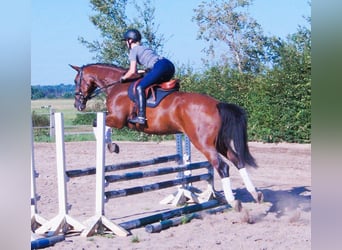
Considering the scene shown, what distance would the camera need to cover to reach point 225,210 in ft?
14.1

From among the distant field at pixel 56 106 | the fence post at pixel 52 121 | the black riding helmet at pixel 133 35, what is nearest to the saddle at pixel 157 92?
the black riding helmet at pixel 133 35

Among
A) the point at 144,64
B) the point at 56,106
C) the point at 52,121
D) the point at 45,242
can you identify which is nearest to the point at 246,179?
the point at 144,64

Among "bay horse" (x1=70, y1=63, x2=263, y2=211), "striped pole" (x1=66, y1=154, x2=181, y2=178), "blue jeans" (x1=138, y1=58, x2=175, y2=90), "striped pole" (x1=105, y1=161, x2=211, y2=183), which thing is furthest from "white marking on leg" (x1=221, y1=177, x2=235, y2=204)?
"blue jeans" (x1=138, y1=58, x2=175, y2=90)

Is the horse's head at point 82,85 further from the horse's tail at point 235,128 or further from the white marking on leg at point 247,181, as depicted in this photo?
the white marking on leg at point 247,181

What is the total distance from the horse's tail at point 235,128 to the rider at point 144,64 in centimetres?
51

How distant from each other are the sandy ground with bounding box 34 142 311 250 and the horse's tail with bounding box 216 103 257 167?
44cm

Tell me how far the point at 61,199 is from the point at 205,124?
121 centimetres

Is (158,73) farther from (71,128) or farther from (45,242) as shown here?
(71,128)

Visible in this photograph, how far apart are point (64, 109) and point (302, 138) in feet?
10.3

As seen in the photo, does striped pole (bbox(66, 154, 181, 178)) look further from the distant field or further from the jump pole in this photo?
the distant field

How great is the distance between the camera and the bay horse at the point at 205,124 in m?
3.94
